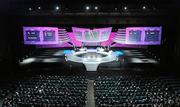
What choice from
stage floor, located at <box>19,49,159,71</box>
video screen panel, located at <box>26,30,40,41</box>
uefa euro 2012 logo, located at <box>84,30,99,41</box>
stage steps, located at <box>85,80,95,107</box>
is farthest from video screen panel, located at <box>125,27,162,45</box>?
video screen panel, located at <box>26,30,40,41</box>

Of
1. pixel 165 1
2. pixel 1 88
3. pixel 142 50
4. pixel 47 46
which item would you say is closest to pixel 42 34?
pixel 47 46

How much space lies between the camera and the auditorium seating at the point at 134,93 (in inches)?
506

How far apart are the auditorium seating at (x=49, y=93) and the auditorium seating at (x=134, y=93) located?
3.64 feet

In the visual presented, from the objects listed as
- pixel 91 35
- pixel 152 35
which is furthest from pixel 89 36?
pixel 152 35

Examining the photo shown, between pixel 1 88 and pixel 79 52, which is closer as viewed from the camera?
pixel 1 88

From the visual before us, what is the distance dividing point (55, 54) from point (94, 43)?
3585 millimetres

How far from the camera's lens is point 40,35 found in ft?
71.0

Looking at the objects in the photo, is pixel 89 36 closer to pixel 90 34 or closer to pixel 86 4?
pixel 90 34

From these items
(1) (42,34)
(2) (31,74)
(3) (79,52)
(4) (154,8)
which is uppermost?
(4) (154,8)

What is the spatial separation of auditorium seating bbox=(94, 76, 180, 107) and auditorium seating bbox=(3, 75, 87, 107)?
3.64ft

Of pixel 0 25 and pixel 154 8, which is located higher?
pixel 154 8

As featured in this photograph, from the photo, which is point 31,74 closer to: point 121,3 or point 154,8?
point 121,3

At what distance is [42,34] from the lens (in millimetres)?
21625

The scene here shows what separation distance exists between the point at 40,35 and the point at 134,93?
35.2 feet
